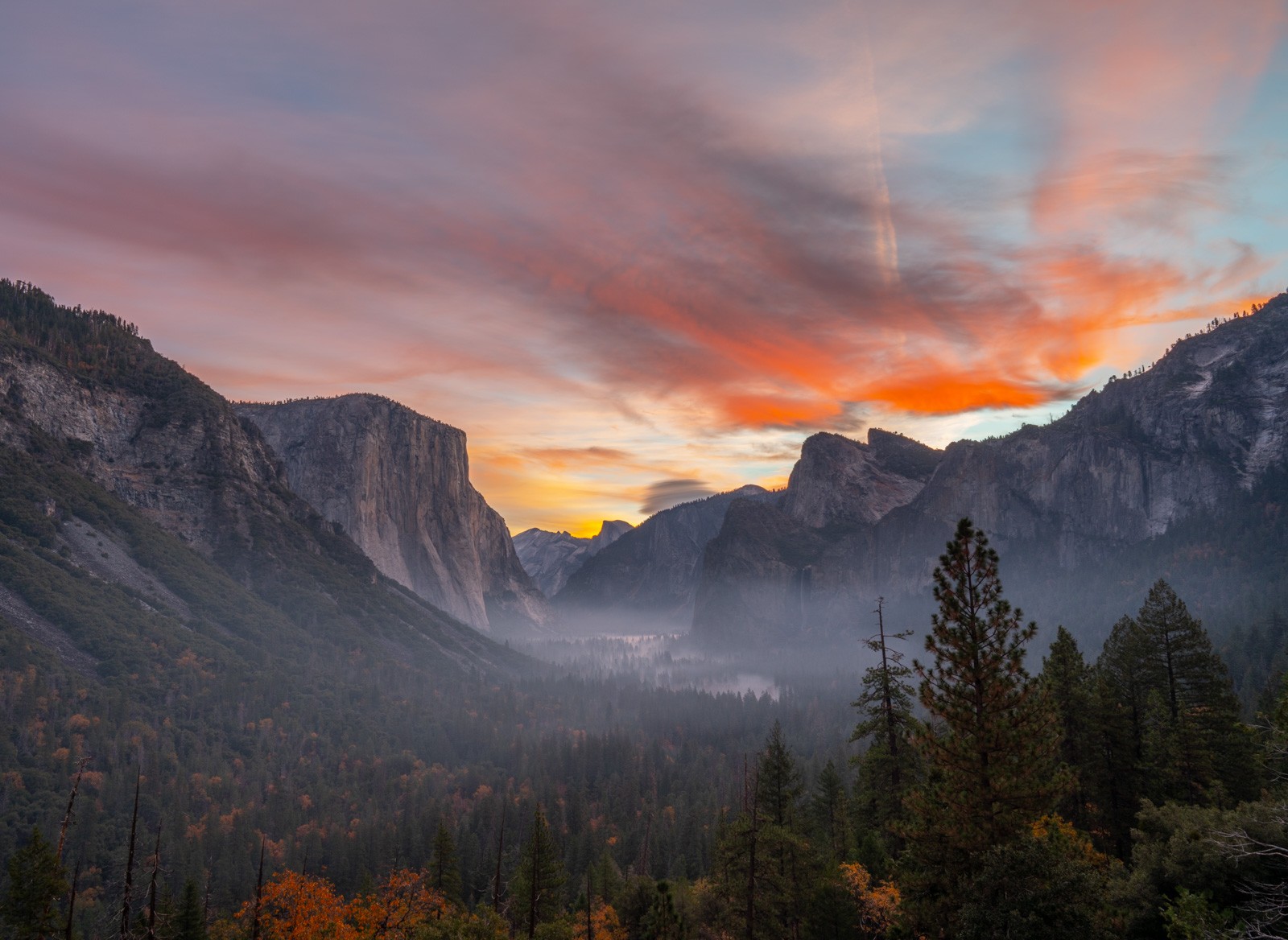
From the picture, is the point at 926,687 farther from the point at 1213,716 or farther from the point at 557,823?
the point at 557,823

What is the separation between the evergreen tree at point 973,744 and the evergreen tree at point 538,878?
1240 inches

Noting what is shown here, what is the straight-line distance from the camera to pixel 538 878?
50.8m

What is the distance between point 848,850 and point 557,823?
87877mm

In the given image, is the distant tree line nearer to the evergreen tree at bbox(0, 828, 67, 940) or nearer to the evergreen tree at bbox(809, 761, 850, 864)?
the evergreen tree at bbox(0, 828, 67, 940)

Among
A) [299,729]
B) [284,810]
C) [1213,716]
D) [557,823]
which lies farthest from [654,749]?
[1213,716]

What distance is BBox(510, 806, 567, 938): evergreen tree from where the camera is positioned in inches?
1987

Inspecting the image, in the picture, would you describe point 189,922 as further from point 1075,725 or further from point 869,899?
point 1075,725

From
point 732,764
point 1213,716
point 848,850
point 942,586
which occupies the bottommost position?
point 732,764

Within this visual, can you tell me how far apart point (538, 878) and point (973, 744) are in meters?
37.0

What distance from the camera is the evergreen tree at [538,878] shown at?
50.5 m

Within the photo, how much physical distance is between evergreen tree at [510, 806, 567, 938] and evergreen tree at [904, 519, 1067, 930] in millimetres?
31487

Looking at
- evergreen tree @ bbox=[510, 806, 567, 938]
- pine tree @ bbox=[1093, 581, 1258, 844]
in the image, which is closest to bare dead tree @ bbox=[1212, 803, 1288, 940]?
pine tree @ bbox=[1093, 581, 1258, 844]

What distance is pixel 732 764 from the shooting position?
568ft

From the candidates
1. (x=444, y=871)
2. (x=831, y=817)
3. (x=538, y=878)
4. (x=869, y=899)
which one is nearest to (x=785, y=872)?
(x=869, y=899)
